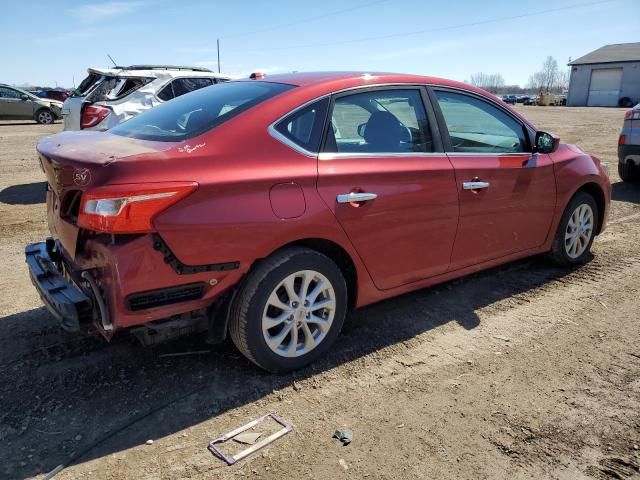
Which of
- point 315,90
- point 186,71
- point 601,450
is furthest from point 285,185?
point 186,71

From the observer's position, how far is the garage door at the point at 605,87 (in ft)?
190

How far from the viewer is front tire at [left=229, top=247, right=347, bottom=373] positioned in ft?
9.40

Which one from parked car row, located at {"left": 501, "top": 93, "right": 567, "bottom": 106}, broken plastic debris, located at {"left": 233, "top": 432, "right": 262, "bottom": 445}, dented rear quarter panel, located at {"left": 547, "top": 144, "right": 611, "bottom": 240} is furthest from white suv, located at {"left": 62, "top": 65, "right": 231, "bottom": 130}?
parked car row, located at {"left": 501, "top": 93, "right": 567, "bottom": 106}

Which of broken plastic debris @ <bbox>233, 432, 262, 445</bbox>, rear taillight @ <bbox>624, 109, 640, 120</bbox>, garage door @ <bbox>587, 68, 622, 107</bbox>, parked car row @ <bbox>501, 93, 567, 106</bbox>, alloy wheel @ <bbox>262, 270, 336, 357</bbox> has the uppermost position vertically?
garage door @ <bbox>587, 68, 622, 107</bbox>

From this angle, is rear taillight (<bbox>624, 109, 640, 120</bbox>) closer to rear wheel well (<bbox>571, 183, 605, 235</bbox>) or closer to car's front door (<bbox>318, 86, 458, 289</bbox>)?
rear wheel well (<bbox>571, 183, 605, 235</bbox>)

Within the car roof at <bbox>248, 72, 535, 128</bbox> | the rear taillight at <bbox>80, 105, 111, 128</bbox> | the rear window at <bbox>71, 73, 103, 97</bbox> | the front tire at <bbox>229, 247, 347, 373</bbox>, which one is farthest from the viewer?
the rear window at <bbox>71, 73, 103, 97</bbox>

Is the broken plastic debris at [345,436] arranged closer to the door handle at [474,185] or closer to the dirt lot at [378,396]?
the dirt lot at [378,396]

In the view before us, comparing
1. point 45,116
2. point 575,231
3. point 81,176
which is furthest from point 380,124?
point 45,116

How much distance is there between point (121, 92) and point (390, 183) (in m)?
6.31

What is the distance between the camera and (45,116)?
22.4 m

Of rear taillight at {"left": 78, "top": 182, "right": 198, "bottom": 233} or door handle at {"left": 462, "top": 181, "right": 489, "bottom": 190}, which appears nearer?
rear taillight at {"left": 78, "top": 182, "right": 198, "bottom": 233}

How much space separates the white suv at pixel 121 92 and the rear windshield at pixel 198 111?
13.9 feet

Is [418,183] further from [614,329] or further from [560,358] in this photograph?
[614,329]

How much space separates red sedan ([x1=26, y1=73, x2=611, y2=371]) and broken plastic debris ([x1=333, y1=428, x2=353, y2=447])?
0.59m
